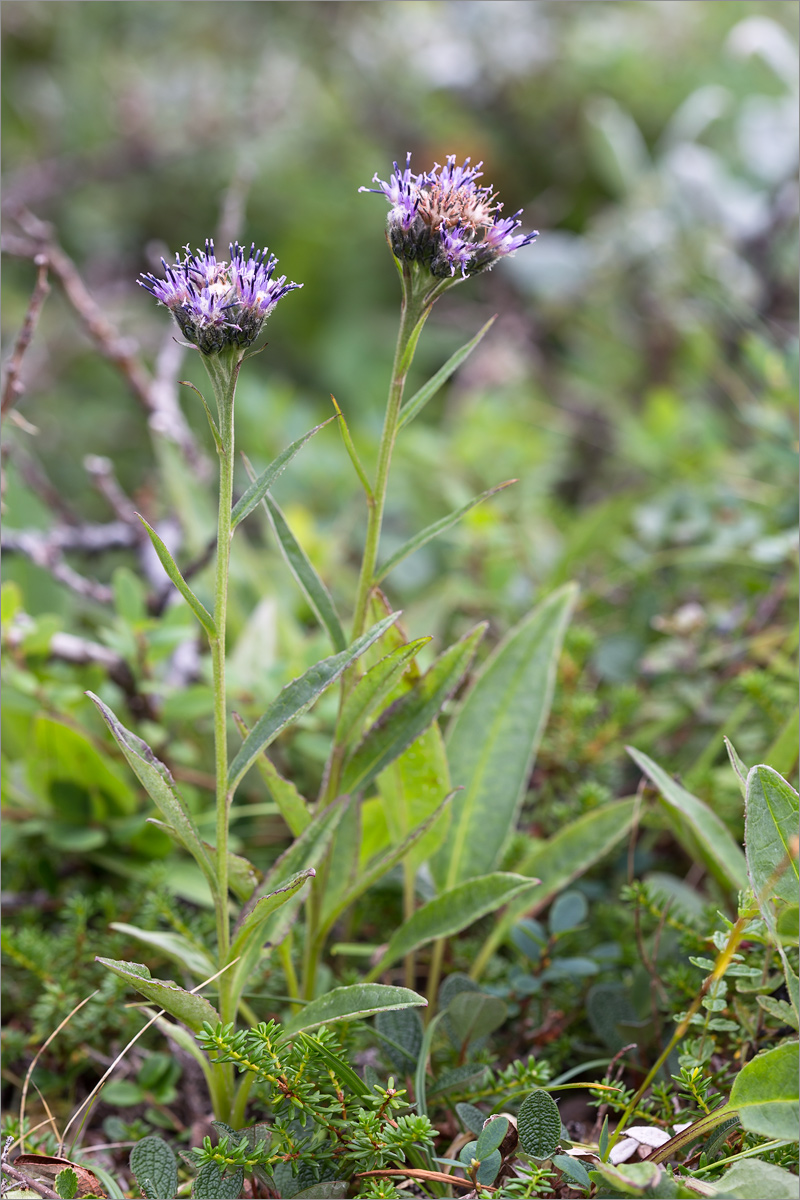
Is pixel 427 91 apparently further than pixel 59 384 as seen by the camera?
Yes

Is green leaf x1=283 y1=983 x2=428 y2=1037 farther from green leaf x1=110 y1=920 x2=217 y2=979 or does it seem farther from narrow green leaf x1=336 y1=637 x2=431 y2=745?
narrow green leaf x1=336 y1=637 x2=431 y2=745

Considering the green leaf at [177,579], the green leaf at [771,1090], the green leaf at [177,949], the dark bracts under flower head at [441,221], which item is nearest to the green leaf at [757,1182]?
the green leaf at [771,1090]

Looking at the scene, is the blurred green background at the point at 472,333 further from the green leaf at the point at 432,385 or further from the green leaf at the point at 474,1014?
the green leaf at the point at 432,385

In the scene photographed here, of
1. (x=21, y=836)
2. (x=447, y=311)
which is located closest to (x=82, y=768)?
(x=21, y=836)

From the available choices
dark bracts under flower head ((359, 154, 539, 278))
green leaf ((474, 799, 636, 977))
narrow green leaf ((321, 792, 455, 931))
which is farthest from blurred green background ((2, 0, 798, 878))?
dark bracts under flower head ((359, 154, 539, 278))

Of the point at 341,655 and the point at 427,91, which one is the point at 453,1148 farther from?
the point at 427,91

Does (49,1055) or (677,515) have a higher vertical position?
(677,515)
